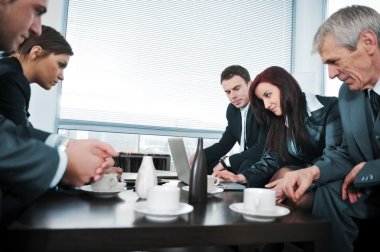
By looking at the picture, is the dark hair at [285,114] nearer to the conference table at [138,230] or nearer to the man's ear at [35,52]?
the conference table at [138,230]

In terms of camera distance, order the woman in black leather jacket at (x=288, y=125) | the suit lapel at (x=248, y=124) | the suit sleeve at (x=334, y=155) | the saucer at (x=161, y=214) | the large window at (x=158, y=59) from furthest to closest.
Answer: the large window at (x=158, y=59) → the suit lapel at (x=248, y=124) → the woman in black leather jacket at (x=288, y=125) → the suit sleeve at (x=334, y=155) → the saucer at (x=161, y=214)

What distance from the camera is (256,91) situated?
209 cm

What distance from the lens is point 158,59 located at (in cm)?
369

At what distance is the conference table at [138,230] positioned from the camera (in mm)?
708

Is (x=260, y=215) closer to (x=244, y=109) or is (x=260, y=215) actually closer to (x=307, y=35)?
(x=244, y=109)

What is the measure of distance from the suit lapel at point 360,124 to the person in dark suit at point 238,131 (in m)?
1.00

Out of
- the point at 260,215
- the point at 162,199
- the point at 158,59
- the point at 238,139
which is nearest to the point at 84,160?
the point at 162,199

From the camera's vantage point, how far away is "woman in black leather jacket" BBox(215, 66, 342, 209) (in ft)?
5.83

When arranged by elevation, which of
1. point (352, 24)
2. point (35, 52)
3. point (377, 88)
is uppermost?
point (352, 24)

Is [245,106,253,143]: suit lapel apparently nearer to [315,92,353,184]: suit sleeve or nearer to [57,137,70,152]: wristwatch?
[315,92,353,184]: suit sleeve

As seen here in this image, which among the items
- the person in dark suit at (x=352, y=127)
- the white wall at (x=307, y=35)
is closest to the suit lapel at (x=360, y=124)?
the person in dark suit at (x=352, y=127)

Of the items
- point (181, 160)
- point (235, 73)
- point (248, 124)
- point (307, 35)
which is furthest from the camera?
point (307, 35)

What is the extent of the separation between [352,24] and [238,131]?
5.48 feet

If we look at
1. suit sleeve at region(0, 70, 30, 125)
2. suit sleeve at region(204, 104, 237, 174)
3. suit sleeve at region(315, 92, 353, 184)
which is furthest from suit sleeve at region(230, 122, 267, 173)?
suit sleeve at region(0, 70, 30, 125)
